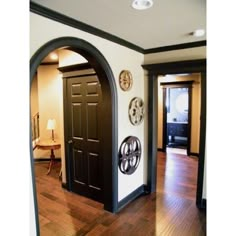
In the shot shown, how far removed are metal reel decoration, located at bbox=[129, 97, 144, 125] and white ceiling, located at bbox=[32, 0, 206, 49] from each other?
3.06 feet

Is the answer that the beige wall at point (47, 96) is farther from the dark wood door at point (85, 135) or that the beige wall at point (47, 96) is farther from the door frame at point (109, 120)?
the door frame at point (109, 120)

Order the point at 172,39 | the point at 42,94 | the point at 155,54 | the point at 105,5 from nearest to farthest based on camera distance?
the point at 105,5
the point at 172,39
the point at 155,54
the point at 42,94

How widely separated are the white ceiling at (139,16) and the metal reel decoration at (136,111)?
36.7 inches

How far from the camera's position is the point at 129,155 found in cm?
317

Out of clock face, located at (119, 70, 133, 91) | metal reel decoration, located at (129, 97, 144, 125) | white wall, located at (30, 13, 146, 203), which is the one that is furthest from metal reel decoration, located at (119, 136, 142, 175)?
clock face, located at (119, 70, 133, 91)

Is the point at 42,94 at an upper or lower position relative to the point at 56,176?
upper

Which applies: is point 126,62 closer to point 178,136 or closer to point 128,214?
point 128,214

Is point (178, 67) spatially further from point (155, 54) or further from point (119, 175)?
point (119, 175)

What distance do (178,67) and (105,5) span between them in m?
1.64

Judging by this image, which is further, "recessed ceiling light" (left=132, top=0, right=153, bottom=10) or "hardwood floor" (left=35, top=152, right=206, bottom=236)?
"hardwood floor" (left=35, top=152, right=206, bottom=236)

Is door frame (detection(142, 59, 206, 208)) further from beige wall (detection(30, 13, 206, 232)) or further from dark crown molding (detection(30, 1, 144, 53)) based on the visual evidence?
dark crown molding (detection(30, 1, 144, 53))

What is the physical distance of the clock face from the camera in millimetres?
2947
